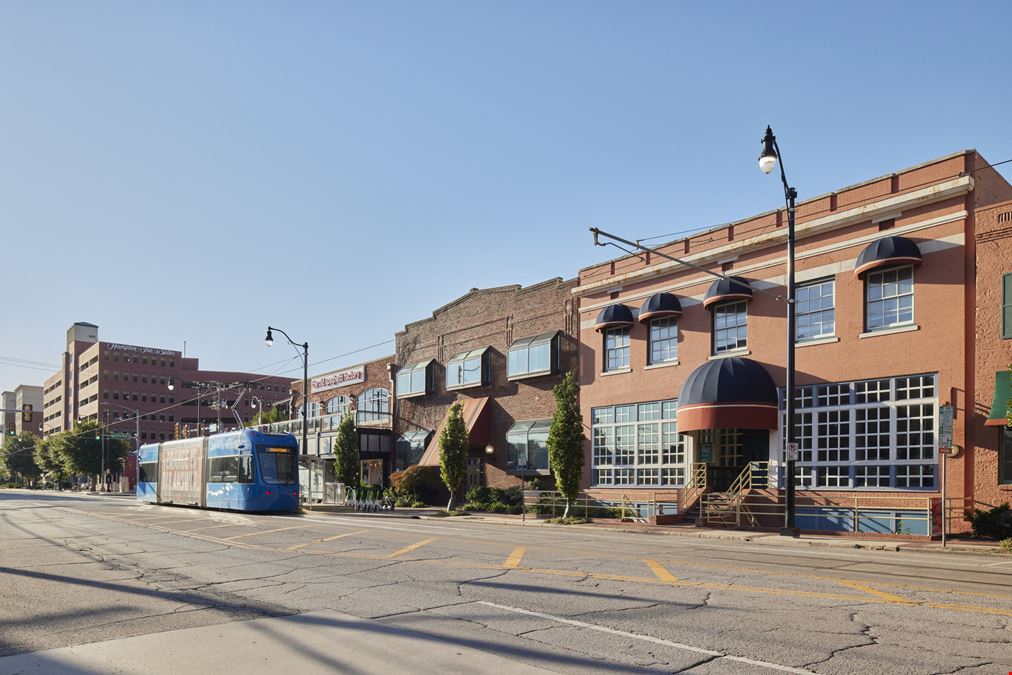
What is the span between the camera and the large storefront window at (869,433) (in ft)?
78.6

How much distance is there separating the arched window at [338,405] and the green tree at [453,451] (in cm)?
1798

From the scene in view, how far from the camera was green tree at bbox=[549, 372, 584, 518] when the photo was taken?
1261 inches

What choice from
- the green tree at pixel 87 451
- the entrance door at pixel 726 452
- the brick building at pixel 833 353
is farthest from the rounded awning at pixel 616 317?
the green tree at pixel 87 451

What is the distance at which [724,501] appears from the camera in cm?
2847

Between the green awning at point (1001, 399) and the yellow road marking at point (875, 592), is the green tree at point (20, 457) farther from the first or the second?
the yellow road marking at point (875, 592)

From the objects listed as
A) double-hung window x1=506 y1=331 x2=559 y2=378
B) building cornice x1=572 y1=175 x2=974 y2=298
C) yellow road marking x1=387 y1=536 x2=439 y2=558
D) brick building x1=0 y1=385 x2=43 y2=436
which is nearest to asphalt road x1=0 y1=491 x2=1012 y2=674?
yellow road marking x1=387 y1=536 x2=439 y2=558

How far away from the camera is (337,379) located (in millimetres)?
56844

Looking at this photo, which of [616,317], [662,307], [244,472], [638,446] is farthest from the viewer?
[616,317]

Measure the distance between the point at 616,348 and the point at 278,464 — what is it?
595 inches

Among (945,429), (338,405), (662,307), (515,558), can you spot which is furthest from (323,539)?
(338,405)

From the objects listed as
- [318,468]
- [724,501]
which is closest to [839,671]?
[724,501]

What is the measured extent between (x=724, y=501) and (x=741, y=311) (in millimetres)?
6856

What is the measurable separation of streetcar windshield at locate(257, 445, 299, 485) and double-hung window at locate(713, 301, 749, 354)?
18.1m

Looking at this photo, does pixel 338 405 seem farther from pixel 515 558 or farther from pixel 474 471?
pixel 515 558
